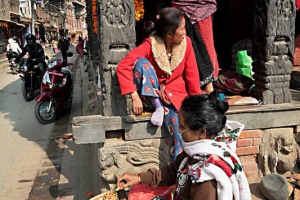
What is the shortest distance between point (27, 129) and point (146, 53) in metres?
4.82

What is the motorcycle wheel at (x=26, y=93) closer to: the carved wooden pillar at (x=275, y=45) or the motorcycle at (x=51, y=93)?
the motorcycle at (x=51, y=93)

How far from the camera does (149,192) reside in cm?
223

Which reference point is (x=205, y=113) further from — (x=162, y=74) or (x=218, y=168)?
(x=162, y=74)

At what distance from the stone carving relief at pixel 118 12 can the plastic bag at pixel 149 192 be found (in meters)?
1.59

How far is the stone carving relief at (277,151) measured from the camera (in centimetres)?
343

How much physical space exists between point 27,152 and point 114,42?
347cm

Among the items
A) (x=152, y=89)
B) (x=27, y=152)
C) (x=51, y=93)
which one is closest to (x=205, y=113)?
(x=152, y=89)

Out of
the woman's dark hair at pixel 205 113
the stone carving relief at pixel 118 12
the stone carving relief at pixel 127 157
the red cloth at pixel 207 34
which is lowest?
the stone carving relief at pixel 127 157

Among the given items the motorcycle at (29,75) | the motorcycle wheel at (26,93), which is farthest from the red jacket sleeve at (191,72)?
the motorcycle wheel at (26,93)

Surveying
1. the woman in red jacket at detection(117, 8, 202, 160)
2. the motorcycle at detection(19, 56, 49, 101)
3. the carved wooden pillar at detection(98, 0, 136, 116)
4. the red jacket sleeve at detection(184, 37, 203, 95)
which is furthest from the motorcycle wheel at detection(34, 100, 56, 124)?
the red jacket sleeve at detection(184, 37, 203, 95)

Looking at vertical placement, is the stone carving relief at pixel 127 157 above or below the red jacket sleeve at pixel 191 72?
below

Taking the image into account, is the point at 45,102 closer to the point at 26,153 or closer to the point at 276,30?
the point at 26,153

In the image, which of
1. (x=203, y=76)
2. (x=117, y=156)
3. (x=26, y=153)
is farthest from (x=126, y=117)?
(x=26, y=153)

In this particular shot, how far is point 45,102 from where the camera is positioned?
6988 mm
